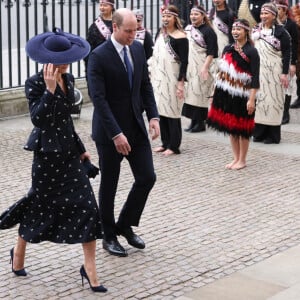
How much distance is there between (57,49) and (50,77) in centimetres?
22

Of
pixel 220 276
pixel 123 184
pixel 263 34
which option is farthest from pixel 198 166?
pixel 220 276

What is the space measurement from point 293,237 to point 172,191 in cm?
182

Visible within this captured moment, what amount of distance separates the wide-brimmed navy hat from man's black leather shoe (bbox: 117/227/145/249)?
63.5 inches

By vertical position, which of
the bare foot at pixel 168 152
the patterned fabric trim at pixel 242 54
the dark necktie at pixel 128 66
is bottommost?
the bare foot at pixel 168 152

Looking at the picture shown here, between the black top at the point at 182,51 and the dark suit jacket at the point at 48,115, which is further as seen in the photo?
the black top at the point at 182,51

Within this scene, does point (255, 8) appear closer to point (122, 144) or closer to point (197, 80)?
point (197, 80)

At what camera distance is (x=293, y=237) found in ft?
24.0

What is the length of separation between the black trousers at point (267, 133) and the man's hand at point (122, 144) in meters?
5.40

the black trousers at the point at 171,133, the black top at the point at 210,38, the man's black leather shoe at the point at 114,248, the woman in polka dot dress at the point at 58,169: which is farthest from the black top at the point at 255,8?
the woman in polka dot dress at the point at 58,169

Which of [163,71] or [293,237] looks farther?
[163,71]

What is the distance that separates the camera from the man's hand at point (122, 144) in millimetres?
6312

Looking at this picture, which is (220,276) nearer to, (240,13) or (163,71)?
(163,71)

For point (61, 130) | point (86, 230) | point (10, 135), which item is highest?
point (61, 130)

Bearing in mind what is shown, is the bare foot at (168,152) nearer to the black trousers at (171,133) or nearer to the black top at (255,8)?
the black trousers at (171,133)
